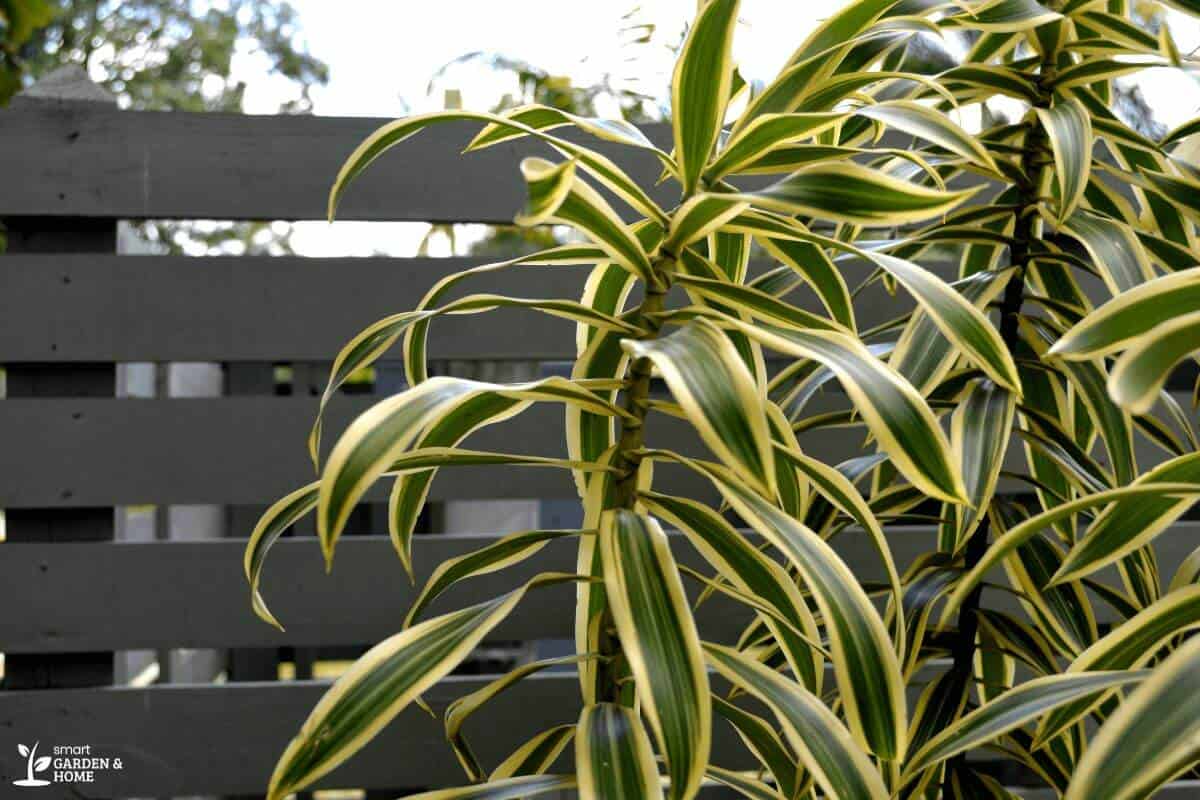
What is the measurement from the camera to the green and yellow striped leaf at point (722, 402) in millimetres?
555

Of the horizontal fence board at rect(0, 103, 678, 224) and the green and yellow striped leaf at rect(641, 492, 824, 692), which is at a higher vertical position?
the horizontal fence board at rect(0, 103, 678, 224)

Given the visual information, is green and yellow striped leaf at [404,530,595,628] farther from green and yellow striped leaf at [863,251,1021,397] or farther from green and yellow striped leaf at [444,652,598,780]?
green and yellow striped leaf at [863,251,1021,397]

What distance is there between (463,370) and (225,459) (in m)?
1.08

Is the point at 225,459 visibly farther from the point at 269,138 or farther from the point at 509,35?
the point at 509,35

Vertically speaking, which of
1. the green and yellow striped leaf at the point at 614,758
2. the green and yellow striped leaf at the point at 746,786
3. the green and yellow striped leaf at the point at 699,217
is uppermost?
the green and yellow striped leaf at the point at 699,217

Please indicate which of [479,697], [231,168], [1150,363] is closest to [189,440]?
[231,168]

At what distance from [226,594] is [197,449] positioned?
0.66ft

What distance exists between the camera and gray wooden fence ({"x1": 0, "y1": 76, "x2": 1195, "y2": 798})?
1.38 metres

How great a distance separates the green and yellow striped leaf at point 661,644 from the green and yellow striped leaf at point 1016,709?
19 centimetres

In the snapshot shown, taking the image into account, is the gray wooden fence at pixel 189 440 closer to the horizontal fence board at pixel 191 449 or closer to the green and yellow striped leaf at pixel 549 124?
the horizontal fence board at pixel 191 449

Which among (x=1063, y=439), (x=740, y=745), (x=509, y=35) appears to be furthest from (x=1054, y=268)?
(x=509, y=35)

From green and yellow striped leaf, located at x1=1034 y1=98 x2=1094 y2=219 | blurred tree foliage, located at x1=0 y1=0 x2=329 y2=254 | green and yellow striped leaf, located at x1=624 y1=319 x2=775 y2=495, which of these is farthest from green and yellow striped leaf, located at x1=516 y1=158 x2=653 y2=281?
blurred tree foliage, located at x1=0 y1=0 x2=329 y2=254

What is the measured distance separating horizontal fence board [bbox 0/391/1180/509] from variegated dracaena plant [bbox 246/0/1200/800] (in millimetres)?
465

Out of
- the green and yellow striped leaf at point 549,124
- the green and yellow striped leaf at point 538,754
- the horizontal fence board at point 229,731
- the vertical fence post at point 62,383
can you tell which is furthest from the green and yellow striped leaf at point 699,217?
the vertical fence post at point 62,383
